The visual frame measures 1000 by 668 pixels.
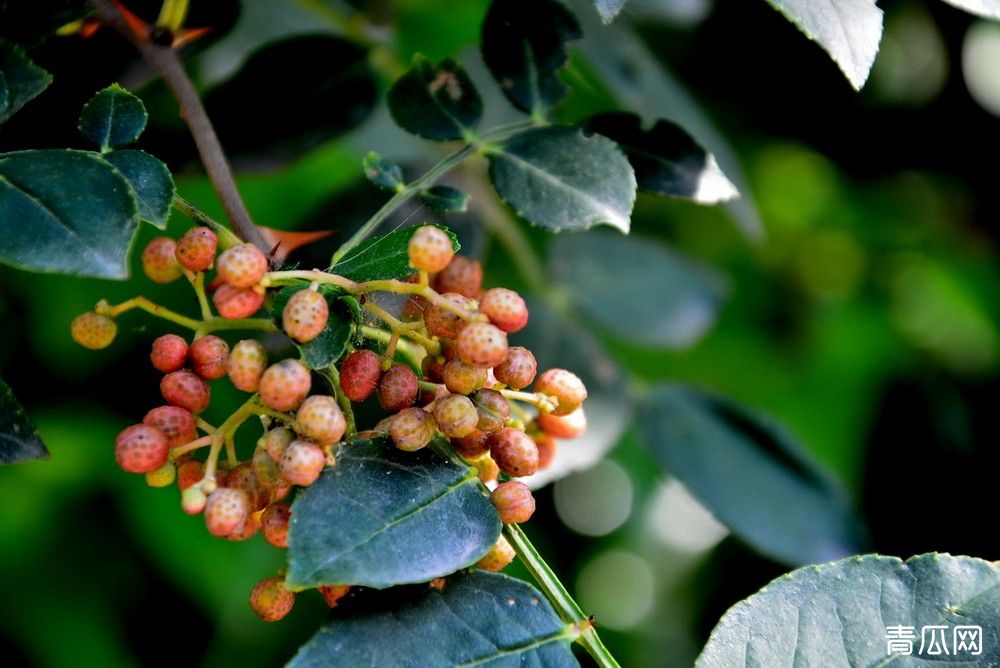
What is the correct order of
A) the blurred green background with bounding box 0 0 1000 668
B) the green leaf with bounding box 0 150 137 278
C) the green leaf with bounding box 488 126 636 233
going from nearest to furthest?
the green leaf with bounding box 0 150 137 278 < the green leaf with bounding box 488 126 636 233 < the blurred green background with bounding box 0 0 1000 668

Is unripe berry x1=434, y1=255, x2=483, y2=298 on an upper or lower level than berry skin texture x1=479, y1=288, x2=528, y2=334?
lower

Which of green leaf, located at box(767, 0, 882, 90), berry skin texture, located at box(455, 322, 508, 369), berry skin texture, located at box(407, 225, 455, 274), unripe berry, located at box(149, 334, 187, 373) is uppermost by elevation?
green leaf, located at box(767, 0, 882, 90)

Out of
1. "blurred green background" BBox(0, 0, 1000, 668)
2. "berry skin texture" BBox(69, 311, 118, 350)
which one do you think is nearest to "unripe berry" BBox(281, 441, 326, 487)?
"berry skin texture" BBox(69, 311, 118, 350)

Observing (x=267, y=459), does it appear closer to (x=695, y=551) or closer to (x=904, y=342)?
(x=695, y=551)

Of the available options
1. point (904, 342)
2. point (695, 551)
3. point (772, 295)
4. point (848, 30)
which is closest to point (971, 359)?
point (904, 342)

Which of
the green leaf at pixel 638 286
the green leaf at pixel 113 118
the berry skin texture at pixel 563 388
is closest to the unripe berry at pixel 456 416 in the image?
the berry skin texture at pixel 563 388

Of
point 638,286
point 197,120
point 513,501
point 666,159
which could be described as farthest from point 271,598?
point 638,286

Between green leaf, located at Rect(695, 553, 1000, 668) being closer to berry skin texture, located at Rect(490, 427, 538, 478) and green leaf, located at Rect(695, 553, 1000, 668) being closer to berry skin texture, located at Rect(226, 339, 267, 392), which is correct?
berry skin texture, located at Rect(490, 427, 538, 478)
